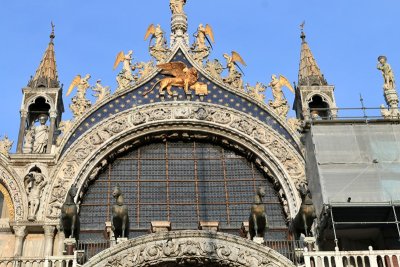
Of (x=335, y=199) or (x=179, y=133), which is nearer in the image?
(x=335, y=199)

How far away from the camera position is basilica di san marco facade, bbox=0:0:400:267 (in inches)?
605

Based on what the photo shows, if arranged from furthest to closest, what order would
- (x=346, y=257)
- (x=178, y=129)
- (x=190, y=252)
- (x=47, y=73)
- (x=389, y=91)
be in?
(x=47, y=73) → (x=389, y=91) → (x=178, y=129) → (x=346, y=257) → (x=190, y=252)

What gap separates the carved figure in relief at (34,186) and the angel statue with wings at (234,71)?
5783mm

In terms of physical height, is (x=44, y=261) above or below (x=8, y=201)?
below

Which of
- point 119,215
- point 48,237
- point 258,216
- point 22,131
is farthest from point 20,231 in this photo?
point 258,216

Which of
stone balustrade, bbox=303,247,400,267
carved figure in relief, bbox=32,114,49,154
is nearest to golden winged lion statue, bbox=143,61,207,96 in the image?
carved figure in relief, bbox=32,114,49,154

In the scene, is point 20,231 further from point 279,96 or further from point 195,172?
point 279,96

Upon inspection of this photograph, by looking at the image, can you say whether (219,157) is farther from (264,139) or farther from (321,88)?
(321,88)

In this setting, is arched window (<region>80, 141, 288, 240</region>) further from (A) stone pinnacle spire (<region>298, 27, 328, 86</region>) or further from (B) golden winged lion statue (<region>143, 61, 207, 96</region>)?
(A) stone pinnacle spire (<region>298, 27, 328, 86</region>)

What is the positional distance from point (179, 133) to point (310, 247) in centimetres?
519

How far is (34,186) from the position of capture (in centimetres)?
1727

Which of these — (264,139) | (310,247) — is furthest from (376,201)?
(264,139)

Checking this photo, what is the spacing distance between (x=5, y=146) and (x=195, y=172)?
4.93 metres

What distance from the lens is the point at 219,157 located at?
1891cm
